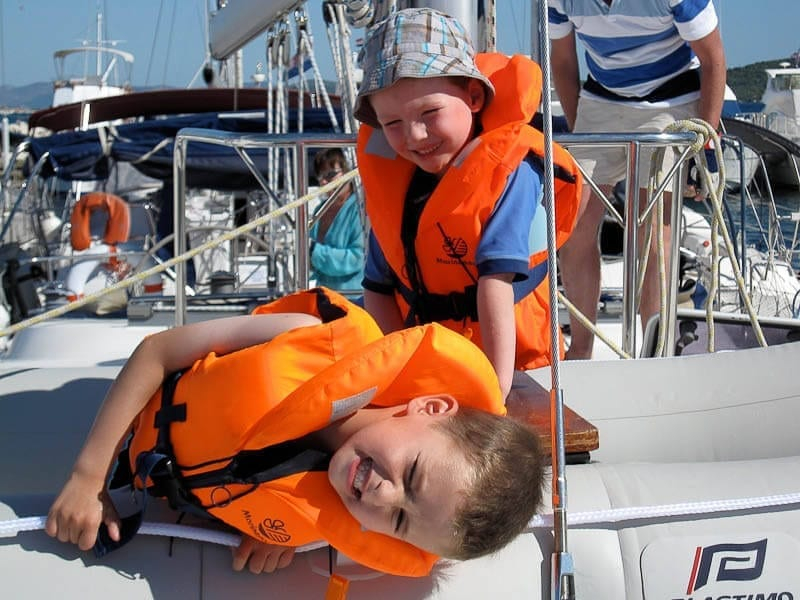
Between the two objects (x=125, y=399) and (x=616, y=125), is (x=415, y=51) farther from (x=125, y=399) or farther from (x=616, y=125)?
(x=616, y=125)

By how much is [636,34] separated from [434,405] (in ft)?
7.36

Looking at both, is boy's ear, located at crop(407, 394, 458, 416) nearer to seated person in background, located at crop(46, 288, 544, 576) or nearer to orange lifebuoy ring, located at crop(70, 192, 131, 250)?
seated person in background, located at crop(46, 288, 544, 576)

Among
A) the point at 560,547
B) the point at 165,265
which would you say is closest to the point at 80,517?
the point at 560,547

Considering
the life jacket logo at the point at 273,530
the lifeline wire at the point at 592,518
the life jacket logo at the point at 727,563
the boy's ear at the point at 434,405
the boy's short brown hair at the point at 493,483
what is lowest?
the life jacket logo at the point at 727,563

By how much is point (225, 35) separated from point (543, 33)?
6.48 feet

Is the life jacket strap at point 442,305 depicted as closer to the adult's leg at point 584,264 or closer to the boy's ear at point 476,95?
the boy's ear at point 476,95

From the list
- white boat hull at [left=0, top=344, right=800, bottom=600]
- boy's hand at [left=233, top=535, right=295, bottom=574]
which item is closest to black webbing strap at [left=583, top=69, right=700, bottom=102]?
white boat hull at [left=0, top=344, right=800, bottom=600]

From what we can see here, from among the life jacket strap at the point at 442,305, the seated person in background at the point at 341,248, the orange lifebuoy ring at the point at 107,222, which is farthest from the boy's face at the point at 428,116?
the orange lifebuoy ring at the point at 107,222

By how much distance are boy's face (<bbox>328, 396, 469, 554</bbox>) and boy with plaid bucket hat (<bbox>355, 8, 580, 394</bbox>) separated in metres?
0.55

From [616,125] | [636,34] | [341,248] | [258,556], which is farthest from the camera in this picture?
[341,248]

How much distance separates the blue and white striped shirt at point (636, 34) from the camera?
3.18m

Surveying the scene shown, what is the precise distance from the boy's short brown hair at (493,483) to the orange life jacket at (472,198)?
0.67m

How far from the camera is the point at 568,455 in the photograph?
184 cm

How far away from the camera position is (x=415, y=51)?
197 cm
